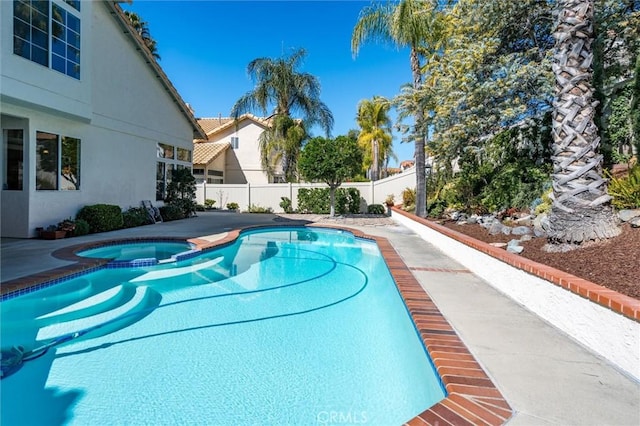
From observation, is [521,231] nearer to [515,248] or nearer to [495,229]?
[495,229]

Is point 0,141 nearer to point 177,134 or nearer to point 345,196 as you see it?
point 177,134

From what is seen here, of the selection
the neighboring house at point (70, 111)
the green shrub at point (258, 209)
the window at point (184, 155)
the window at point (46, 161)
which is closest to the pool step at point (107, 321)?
the neighboring house at point (70, 111)

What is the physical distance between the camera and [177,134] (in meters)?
17.3

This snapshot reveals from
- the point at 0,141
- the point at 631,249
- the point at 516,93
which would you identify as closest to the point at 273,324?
the point at 631,249

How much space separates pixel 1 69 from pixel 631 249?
41.1 feet

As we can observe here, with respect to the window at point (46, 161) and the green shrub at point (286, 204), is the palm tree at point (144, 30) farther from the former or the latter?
the window at point (46, 161)

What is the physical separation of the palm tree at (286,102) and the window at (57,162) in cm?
1340

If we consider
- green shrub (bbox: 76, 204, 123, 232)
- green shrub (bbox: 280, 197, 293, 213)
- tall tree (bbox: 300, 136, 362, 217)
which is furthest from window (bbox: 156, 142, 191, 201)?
tall tree (bbox: 300, 136, 362, 217)

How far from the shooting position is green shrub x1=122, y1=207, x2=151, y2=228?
1300 centimetres

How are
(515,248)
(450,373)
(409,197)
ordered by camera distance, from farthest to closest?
(409,197), (515,248), (450,373)

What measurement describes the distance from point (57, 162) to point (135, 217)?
3.51m

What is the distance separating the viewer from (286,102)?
23.2 m

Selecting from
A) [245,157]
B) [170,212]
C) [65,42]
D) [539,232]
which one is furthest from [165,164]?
[539,232]

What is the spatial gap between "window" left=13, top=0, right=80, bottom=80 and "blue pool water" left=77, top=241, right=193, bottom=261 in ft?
17.3
